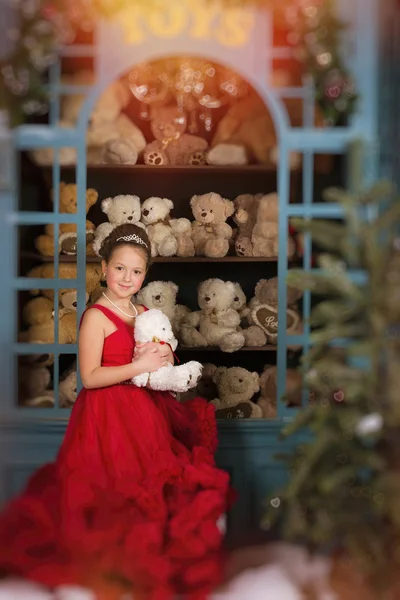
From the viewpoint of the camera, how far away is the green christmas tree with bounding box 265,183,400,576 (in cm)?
269

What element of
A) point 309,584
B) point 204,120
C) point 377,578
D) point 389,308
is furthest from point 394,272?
point 204,120

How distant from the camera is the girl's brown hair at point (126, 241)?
357cm

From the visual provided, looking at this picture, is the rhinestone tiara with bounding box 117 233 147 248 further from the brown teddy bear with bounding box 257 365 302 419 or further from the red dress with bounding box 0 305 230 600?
the brown teddy bear with bounding box 257 365 302 419

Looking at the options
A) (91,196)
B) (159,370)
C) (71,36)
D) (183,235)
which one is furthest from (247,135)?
(159,370)

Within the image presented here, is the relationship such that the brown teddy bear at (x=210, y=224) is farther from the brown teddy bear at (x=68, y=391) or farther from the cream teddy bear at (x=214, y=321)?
the brown teddy bear at (x=68, y=391)

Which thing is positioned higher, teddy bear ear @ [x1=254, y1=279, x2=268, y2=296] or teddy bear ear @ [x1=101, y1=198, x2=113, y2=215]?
teddy bear ear @ [x1=101, y1=198, x2=113, y2=215]

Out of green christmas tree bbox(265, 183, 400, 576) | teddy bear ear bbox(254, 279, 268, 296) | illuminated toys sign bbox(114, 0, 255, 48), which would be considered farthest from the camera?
teddy bear ear bbox(254, 279, 268, 296)

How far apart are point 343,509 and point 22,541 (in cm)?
120

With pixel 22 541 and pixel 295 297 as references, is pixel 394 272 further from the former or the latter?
pixel 22 541

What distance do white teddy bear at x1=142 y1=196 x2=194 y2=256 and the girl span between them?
0.99 metres

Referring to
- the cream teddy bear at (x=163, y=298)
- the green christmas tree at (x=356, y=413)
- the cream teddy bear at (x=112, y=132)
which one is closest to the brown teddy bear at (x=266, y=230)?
the cream teddy bear at (x=163, y=298)

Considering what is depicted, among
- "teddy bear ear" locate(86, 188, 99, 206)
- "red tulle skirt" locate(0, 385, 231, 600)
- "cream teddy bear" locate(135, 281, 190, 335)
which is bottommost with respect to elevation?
"red tulle skirt" locate(0, 385, 231, 600)

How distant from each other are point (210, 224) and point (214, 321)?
20.7 inches

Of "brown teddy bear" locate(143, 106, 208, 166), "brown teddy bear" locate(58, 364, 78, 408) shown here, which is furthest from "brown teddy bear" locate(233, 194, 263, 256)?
"brown teddy bear" locate(58, 364, 78, 408)
